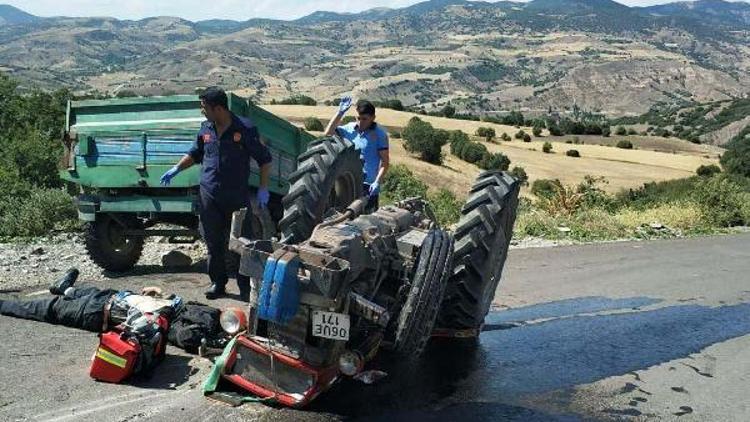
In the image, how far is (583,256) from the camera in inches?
500

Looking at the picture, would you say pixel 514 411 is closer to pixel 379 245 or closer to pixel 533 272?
pixel 379 245

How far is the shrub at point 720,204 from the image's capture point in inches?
772

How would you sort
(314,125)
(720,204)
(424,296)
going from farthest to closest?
(314,125) → (720,204) → (424,296)

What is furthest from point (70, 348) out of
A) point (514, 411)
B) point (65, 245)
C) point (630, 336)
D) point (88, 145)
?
point (65, 245)

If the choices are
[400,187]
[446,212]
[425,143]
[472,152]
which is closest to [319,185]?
[446,212]

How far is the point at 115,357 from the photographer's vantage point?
5137 mm

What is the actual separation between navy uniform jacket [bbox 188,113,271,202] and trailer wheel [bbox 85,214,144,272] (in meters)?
2.99

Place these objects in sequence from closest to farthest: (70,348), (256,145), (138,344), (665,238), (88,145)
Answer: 1. (138,344)
2. (70,348)
3. (256,145)
4. (88,145)
5. (665,238)

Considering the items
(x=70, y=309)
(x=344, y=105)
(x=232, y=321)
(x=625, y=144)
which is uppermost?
(x=344, y=105)

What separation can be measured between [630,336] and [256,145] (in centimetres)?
400

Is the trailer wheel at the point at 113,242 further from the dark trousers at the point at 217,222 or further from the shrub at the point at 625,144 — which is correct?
the shrub at the point at 625,144

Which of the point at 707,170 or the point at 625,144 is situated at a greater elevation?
the point at 707,170

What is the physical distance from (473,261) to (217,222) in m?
2.52

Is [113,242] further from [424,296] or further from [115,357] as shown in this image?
[424,296]
